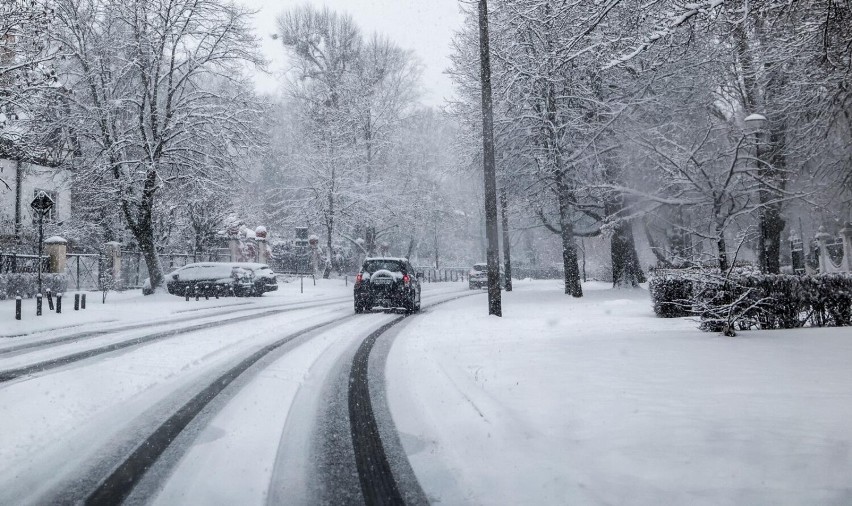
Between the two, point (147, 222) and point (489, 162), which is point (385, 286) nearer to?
point (489, 162)

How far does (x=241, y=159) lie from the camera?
23.5m

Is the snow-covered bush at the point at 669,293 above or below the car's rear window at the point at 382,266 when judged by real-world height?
below

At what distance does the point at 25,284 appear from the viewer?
66.7 ft

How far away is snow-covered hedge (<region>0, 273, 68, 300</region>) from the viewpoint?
19547 millimetres

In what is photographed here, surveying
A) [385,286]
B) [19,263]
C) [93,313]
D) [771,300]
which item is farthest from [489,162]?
[19,263]

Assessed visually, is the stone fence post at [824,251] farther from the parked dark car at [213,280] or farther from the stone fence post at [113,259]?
the stone fence post at [113,259]

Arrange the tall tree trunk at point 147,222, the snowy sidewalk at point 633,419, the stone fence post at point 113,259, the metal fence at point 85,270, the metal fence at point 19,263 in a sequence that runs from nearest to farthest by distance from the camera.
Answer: the snowy sidewalk at point 633,419, the metal fence at point 19,263, the tall tree trunk at point 147,222, the metal fence at point 85,270, the stone fence post at point 113,259

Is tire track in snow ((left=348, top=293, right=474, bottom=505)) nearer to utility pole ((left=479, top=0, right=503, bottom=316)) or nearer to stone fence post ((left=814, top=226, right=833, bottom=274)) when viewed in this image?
utility pole ((left=479, top=0, right=503, bottom=316))

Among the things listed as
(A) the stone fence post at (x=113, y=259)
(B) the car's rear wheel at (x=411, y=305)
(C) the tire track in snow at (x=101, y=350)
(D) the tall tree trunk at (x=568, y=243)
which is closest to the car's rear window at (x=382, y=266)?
(B) the car's rear wheel at (x=411, y=305)

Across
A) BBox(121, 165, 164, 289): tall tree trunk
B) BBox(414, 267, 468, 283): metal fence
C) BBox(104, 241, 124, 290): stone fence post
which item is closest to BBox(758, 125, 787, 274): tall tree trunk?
BBox(121, 165, 164, 289): tall tree trunk

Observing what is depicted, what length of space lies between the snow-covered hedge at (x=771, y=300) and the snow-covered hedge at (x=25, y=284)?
2048 cm

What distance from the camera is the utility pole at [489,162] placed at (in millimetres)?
13562

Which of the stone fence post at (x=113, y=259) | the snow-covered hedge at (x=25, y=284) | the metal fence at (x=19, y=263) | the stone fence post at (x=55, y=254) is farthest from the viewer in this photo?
the stone fence post at (x=113, y=259)

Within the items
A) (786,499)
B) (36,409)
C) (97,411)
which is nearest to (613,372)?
(786,499)
